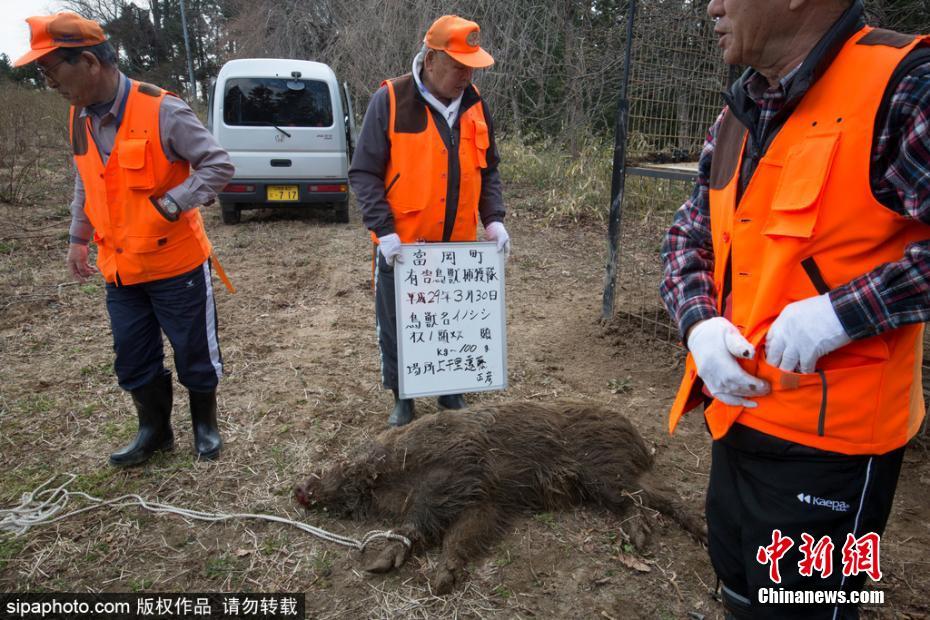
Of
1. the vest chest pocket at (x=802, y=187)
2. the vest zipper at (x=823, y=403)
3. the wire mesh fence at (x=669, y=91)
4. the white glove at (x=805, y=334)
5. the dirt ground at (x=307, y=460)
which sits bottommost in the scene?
the dirt ground at (x=307, y=460)

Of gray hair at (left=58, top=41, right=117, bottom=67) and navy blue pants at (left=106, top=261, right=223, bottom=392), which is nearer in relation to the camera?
gray hair at (left=58, top=41, right=117, bottom=67)

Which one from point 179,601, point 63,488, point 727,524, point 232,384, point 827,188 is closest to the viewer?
point 827,188

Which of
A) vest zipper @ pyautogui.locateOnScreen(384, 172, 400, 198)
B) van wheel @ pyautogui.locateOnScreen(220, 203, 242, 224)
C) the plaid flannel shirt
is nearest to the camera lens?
the plaid flannel shirt

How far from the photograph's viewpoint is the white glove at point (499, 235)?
318 cm

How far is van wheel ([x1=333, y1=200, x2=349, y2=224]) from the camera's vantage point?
29.0 feet

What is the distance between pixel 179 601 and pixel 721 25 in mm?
2599

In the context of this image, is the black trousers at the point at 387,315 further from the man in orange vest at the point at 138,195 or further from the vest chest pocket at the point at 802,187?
the vest chest pocket at the point at 802,187

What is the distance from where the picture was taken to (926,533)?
2.57m

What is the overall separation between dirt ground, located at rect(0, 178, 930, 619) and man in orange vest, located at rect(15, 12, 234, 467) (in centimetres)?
63

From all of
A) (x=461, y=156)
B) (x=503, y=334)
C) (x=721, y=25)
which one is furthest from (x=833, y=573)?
(x=461, y=156)

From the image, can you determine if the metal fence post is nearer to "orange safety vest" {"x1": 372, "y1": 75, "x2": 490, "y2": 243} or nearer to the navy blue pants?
"orange safety vest" {"x1": 372, "y1": 75, "x2": 490, "y2": 243}

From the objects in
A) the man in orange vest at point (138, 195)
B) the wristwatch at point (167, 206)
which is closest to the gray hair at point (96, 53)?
the man in orange vest at point (138, 195)

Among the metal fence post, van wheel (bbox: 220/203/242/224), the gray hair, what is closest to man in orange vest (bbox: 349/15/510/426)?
the gray hair

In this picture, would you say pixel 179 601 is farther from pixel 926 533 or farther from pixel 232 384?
pixel 926 533
